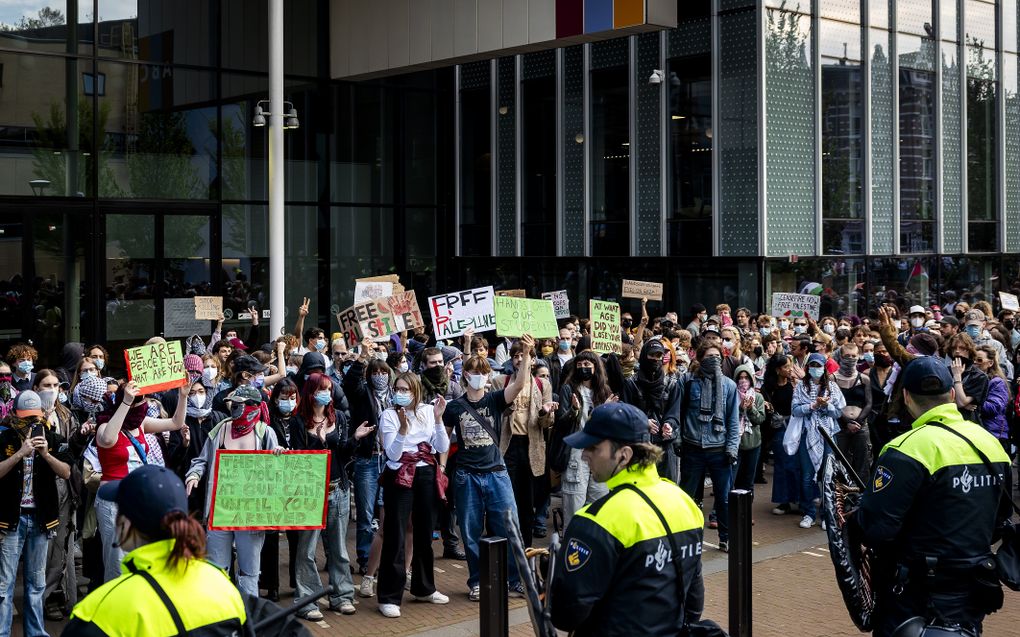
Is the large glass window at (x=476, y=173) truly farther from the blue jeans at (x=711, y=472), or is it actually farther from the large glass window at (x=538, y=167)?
the blue jeans at (x=711, y=472)

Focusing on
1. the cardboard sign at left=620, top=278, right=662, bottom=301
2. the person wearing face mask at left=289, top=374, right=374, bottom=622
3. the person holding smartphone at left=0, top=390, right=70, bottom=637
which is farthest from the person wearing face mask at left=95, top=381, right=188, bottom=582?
the cardboard sign at left=620, top=278, right=662, bottom=301

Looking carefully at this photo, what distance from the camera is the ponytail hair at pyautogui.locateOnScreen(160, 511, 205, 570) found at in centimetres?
387

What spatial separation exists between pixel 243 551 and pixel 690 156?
15.3 meters

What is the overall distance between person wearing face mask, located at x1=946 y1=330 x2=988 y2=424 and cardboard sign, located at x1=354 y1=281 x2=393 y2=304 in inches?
310

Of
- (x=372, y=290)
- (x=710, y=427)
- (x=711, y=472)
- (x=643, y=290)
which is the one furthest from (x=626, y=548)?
(x=643, y=290)

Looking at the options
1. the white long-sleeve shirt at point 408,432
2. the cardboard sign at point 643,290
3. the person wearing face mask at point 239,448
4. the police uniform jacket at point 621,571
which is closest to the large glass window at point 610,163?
the cardboard sign at point 643,290

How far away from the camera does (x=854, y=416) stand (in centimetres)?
1191

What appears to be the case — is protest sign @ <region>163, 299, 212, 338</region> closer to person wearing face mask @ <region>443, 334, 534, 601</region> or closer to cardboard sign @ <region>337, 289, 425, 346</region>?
cardboard sign @ <region>337, 289, 425, 346</region>

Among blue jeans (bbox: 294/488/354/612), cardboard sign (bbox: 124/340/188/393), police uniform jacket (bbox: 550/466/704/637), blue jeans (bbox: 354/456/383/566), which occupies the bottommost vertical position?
blue jeans (bbox: 294/488/354/612)

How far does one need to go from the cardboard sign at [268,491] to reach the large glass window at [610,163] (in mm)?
15163

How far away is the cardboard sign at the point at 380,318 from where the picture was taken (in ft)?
46.3

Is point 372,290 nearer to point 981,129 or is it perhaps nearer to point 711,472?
point 711,472

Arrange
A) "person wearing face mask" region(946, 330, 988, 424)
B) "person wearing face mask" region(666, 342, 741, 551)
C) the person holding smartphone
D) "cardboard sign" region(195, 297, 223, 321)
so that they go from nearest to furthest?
1. the person holding smartphone
2. "person wearing face mask" region(666, 342, 741, 551)
3. "person wearing face mask" region(946, 330, 988, 424)
4. "cardboard sign" region(195, 297, 223, 321)

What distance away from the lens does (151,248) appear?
2103 cm
